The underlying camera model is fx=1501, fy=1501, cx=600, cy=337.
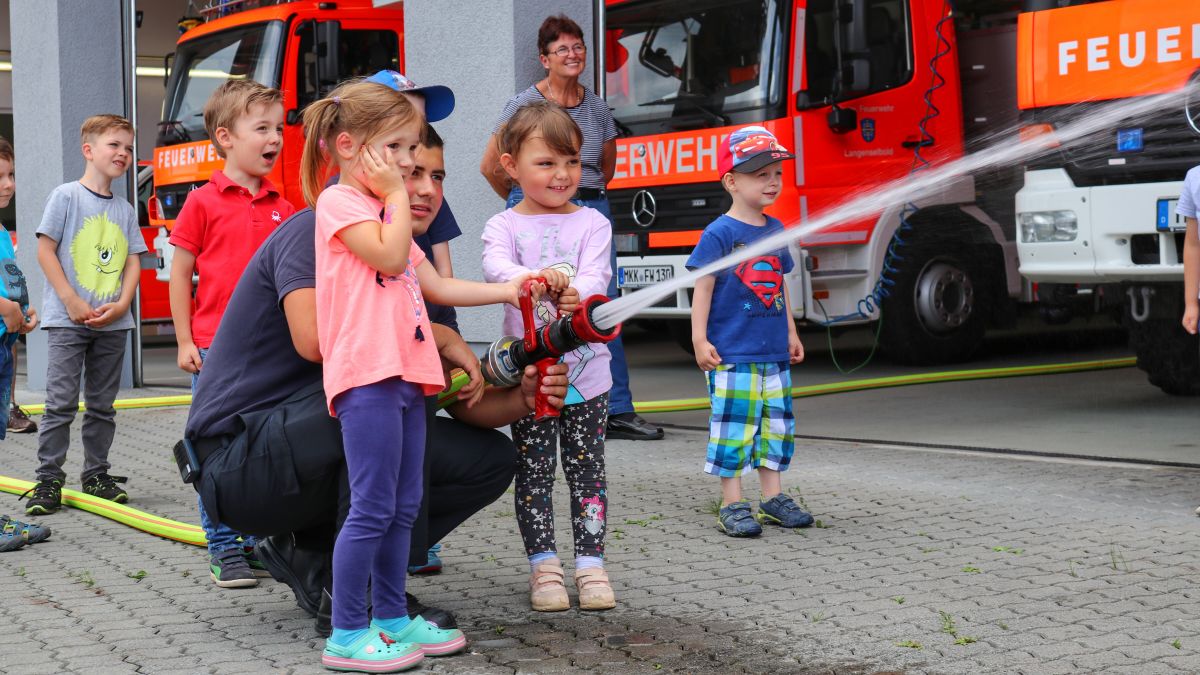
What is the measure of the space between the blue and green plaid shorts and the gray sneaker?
179 cm

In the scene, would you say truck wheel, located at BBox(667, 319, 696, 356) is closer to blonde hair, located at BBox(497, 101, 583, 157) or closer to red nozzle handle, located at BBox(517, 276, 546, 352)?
blonde hair, located at BBox(497, 101, 583, 157)

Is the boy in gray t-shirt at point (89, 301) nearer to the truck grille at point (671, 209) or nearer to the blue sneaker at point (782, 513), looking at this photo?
the blue sneaker at point (782, 513)

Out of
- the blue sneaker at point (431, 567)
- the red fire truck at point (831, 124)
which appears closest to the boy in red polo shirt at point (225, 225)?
the blue sneaker at point (431, 567)

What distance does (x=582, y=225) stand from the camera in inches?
186

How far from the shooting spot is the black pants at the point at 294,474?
4.05 m

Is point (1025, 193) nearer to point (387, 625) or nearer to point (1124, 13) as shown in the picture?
point (1124, 13)

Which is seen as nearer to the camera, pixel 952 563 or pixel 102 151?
pixel 952 563

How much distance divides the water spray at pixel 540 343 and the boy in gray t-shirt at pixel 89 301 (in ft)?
9.22

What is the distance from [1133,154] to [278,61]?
7.88m

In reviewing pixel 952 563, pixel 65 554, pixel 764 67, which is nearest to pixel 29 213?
pixel 764 67

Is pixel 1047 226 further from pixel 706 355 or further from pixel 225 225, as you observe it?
pixel 225 225

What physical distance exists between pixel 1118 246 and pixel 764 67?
3.40 metres

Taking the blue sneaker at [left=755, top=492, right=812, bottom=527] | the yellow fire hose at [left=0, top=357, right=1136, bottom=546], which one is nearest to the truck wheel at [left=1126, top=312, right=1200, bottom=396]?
the yellow fire hose at [left=0, top=357, right=1136, bottom=546]

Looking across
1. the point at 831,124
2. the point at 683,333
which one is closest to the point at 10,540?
the point at 831,124
